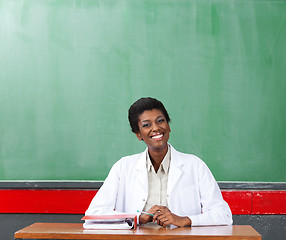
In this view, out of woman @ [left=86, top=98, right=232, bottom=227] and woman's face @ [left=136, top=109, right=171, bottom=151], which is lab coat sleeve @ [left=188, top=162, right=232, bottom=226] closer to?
woman @ [left=86, top=98, right=232, bottom=227]

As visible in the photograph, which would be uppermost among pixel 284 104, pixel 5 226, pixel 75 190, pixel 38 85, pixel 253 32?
pixel 253 32

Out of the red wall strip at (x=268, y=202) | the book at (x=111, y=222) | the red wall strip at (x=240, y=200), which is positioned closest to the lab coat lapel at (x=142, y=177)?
the book at (x=111, y=222)

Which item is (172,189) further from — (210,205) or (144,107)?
(144,107)

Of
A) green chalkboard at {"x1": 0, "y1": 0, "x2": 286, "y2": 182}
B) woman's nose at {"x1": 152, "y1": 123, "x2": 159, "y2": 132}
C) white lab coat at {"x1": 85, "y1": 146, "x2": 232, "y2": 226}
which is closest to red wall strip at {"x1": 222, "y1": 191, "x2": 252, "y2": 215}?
green chalkboard at {"x1": 0, "y1": 0, "x2": 286, "y2": 182}

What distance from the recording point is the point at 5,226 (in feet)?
8.91

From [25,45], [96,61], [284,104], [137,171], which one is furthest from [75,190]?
[284,104]

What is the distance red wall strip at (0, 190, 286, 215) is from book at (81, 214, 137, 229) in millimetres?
898

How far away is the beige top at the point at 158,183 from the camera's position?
2074 mm

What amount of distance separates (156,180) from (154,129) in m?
0.31

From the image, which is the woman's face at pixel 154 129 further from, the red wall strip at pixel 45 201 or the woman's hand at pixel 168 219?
the red wall strip at pixel 45 201

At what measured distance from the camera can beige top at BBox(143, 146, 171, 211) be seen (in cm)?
207

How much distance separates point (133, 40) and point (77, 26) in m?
0.44

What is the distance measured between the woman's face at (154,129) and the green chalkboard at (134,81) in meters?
0.56

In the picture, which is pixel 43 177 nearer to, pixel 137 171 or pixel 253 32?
pixel 137 171
